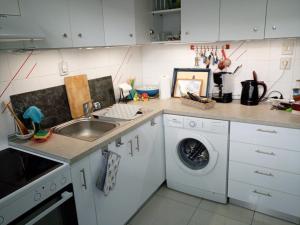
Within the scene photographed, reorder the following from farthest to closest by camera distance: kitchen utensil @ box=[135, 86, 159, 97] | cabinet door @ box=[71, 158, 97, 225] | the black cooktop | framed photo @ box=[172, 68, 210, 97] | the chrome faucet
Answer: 1. kitchen utensil @ box=[135, 86, 159, 97]
2. framed photo @ box=[172, 68, 210, 97]
3. the chrome faucet
4. cabinet door @ box=[71, 158, 97, 225]
5. the black cooktop

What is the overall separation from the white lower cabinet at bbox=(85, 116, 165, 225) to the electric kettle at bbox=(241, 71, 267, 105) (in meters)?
0.79

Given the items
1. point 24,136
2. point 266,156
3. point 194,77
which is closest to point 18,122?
point 24,136

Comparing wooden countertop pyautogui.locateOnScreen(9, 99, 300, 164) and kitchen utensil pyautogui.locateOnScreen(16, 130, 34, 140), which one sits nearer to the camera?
wooden countertop pyautogui.locateOnScreen(9, 99, 300, 164)

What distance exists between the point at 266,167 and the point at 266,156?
0.10 metres

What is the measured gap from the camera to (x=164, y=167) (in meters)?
2.42

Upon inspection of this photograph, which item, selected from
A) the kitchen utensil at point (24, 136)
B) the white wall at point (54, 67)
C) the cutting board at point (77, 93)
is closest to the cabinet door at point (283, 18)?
the white wall at point (54, 67)

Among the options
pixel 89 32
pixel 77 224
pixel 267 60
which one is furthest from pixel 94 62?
pixel 267 60

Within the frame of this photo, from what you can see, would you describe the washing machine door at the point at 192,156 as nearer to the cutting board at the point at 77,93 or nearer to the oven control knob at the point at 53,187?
the cutting board at the point at 77,93

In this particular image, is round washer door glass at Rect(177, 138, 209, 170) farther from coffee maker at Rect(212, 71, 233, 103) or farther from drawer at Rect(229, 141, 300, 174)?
coffee maker at Rect(212, 71, 233, 103)

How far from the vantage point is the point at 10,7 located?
1274mm

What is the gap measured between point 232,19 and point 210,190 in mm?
1488

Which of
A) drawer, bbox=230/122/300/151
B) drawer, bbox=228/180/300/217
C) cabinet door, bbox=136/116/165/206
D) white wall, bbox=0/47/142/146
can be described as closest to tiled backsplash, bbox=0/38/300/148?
white wall, bbox=0/47/142/146

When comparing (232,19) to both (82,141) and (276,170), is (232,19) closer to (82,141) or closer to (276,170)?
(276,170)

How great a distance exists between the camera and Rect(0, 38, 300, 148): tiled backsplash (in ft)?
5.47
